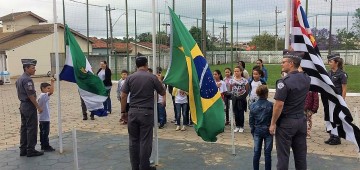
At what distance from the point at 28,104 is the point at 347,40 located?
25.9 metres

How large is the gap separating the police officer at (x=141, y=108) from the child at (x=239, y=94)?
3228 mm

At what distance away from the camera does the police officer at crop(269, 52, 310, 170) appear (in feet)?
15.1

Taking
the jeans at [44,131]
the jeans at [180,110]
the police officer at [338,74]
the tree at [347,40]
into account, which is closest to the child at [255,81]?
the police officer at [338,74]

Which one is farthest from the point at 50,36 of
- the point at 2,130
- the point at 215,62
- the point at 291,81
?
the point at 291,81

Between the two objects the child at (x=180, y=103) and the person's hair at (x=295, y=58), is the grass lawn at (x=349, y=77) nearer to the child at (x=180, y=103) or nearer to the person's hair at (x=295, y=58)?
the child at (x=180, y=103)

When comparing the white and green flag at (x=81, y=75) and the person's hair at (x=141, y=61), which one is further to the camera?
the white and green flag at (x=81, y=75)

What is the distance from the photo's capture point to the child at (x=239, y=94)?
27.6 ft

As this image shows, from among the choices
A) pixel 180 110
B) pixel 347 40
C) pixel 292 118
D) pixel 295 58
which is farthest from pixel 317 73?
pixel 347 40

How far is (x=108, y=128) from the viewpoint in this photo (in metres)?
9.23

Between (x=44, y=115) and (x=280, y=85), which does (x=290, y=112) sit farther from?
(x=44, y=115)

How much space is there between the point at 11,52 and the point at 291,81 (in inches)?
1282

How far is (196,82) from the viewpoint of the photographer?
17.9 feet

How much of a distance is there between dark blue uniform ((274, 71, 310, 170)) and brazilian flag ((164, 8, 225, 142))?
1094 millimetres

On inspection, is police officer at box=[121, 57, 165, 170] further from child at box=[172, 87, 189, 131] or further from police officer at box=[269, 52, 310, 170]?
child at box=[172, 87, 189, 131]
